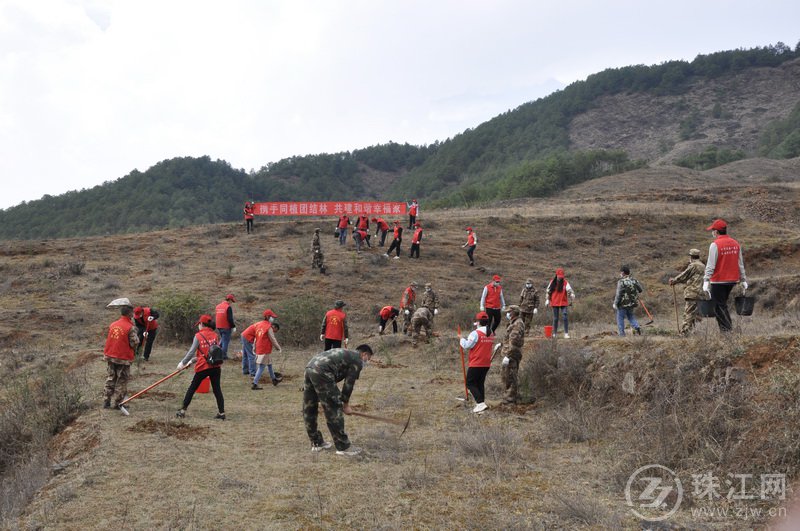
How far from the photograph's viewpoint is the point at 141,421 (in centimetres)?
886

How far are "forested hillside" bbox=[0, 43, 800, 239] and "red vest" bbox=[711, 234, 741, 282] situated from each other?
162 ft

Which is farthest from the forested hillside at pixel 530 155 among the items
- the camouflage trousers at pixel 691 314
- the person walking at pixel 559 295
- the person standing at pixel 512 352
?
the person standing at pixel 512 352

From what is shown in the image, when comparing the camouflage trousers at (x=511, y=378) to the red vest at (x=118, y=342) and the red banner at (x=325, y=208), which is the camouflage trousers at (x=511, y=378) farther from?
the red banner at (x=325, y=208)

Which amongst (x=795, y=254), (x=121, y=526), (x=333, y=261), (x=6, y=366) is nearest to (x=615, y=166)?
(x=795, y=254)

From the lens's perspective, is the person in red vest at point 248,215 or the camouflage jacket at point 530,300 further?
the person in red vest at point 248,215

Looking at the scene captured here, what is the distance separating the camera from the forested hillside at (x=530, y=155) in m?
67.5

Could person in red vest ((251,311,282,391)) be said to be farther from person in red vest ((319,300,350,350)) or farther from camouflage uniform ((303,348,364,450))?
camouflage uniform ((303,348,364,450))

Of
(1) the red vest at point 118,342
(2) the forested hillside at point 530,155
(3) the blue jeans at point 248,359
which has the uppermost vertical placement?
(2) the forested hillside at point 530,155

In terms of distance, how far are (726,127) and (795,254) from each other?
89.3 meters

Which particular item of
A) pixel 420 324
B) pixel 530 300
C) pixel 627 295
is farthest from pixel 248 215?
pixel 627 295

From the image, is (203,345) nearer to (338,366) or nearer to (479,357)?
(338,366)

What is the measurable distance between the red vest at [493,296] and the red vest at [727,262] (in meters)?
6.54

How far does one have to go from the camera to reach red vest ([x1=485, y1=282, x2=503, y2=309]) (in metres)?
14.7

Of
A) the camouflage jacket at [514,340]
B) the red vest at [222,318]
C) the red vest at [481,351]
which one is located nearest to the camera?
the red vest at [481,351]
